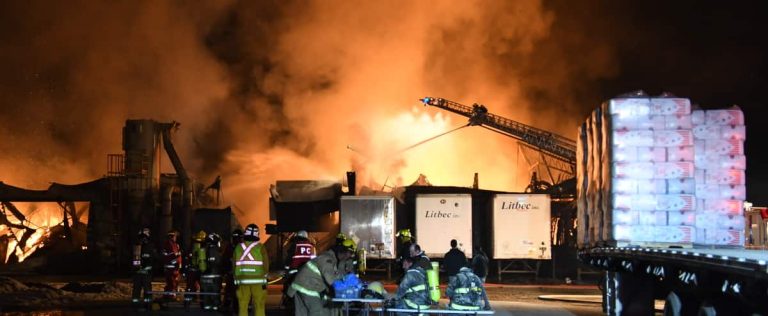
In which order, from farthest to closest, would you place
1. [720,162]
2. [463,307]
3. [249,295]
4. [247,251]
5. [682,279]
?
[720,162] < [249,295] < [247,251] < [463,307] < [682,279]

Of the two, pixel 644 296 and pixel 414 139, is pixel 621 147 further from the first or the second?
pixel 414 139

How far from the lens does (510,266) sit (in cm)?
2677

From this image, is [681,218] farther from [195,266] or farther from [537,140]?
[537,140]

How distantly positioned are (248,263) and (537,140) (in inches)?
1226

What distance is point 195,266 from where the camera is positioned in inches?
634

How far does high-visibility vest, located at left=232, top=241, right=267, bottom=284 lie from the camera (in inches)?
432

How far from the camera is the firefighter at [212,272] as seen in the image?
15.4m

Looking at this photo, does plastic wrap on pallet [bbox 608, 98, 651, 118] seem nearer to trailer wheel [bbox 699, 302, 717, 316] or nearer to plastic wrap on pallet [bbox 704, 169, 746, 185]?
plastic wrap on pallet [bbox 704, 169, 746, 185]

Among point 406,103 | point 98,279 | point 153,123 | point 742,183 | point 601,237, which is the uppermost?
point 406,103

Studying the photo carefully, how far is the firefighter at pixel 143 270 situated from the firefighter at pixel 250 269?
525cm

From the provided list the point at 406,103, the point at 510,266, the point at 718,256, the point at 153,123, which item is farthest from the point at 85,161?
the point at 718,256

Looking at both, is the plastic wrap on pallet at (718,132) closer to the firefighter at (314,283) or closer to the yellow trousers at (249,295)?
the firefighter at (314,283)

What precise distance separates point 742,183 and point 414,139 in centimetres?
3408

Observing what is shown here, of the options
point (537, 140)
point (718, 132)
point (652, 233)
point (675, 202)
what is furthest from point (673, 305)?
point (537, 140)
